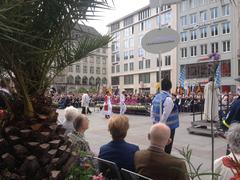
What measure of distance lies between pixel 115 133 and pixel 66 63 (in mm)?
1294

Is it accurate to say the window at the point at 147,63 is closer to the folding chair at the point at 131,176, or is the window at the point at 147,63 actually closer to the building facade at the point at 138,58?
the building facade at the point at 138,58

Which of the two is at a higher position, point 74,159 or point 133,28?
point 133,28

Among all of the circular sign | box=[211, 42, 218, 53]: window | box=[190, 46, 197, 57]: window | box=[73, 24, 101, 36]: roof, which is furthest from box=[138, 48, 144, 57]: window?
box=[73, 24, 101, 36]: roof

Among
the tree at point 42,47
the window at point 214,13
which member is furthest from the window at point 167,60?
the tree at point 42,47

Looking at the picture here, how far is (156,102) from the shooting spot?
6852 millimetres

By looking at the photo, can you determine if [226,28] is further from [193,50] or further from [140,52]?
[140,52]

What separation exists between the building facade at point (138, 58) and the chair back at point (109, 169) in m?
62.8

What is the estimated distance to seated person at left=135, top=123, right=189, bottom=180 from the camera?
3.36m

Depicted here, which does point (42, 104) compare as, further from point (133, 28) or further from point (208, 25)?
point (133, 28)

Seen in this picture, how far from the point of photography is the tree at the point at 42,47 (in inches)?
95.7

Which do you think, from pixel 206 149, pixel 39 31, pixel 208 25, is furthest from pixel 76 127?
pixel 208 25

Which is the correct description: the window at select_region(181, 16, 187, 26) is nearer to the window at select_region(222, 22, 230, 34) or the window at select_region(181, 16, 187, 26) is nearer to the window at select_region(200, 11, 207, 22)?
the window at select_region(200, 11, 207, 22)

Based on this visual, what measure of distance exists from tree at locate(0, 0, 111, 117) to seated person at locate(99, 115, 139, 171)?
125cm

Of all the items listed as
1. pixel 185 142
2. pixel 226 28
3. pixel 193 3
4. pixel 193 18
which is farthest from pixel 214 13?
pixel 185 142
